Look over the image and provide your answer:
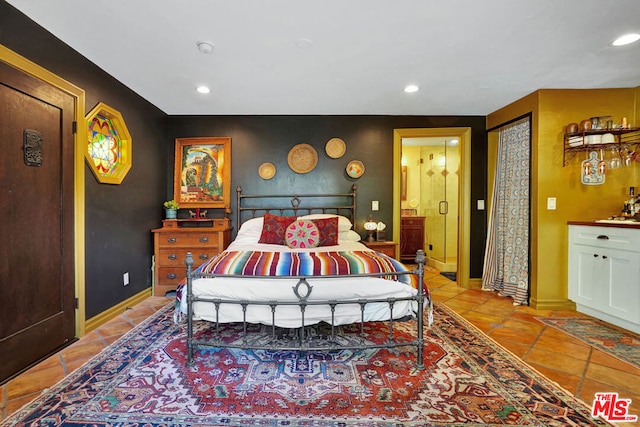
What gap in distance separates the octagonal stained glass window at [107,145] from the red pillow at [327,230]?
7.70 ft

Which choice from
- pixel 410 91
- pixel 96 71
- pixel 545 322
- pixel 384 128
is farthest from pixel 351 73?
pixel 545 322

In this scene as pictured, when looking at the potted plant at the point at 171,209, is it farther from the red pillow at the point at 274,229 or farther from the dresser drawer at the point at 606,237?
the dresser drawer at the point at 606,237

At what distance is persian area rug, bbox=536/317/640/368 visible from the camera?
93.3 inches

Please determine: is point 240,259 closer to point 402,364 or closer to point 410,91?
point 402,364

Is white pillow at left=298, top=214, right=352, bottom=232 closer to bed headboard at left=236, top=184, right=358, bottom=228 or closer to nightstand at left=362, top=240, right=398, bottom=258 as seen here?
bed headboard at left=236, top=184, right=358, bottom=228

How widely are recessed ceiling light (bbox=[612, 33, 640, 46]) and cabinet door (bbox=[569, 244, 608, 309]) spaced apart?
1.93 meters

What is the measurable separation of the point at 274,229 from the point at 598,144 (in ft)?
12.4

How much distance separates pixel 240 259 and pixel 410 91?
107 inches

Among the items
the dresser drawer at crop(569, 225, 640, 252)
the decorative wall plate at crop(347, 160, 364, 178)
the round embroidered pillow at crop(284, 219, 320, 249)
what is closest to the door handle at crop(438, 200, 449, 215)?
the decorative wall plate at crop(347, 160, 364, 178)

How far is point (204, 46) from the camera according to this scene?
2412 millimetres

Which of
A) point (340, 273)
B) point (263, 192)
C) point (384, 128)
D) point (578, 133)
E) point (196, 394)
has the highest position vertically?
point (384, 128)

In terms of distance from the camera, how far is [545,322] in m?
3.02

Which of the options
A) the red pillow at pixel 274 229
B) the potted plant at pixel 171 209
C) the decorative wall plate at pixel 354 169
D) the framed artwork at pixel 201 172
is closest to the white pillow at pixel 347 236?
the red pillow at pixel 274 229

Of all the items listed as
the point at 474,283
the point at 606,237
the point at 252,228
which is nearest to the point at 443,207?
the point at 474,283
